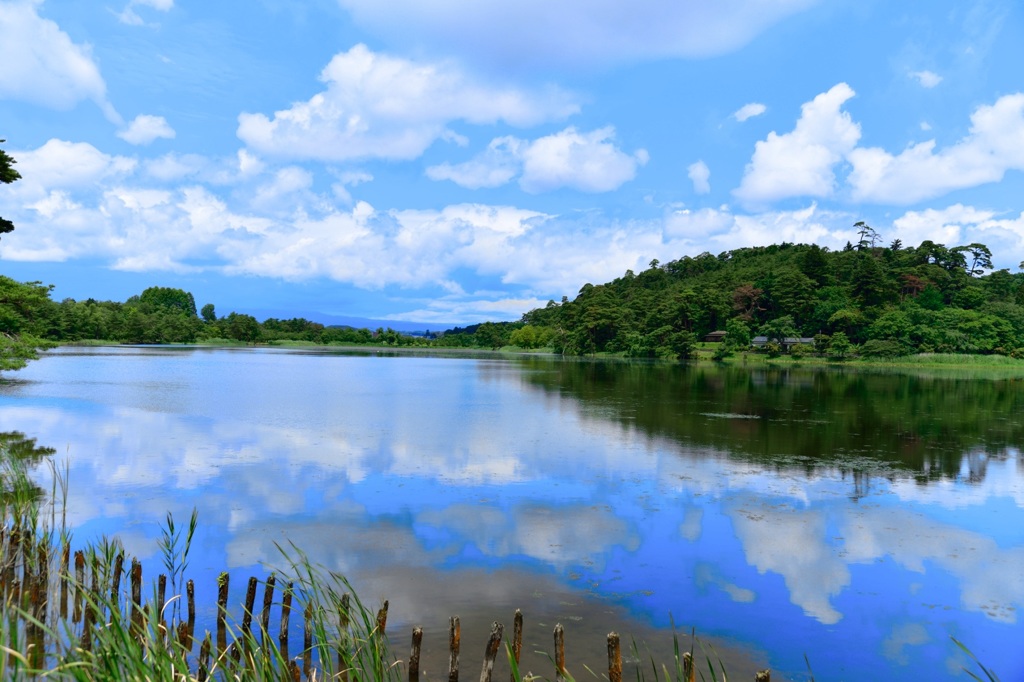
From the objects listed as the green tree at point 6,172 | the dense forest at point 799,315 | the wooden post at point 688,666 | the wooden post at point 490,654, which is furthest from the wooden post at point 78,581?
the dense forest at point 799,315

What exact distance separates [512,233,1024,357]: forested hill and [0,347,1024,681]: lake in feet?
168

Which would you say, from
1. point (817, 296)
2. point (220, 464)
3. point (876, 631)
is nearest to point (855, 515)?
point (876, 631)

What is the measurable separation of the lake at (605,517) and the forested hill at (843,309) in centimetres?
5123

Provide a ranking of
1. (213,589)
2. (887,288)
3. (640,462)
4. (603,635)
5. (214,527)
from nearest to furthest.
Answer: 1. (603,635)
2. (213,589)
3. (214,527)
4. (640,462)
5. (887,288)

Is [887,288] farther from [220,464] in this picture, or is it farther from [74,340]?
[74,340]

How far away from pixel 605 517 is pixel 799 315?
253 ft

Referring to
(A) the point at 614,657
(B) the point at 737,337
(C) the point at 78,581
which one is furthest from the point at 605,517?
(B) the point at 737,337

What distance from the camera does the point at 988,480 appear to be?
1369cm

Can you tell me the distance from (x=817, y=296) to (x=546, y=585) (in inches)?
3249

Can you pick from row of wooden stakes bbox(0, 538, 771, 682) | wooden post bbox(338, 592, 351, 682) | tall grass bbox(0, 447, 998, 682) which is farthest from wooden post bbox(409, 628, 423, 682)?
wooden post bbox(338, 592, 351, 682)

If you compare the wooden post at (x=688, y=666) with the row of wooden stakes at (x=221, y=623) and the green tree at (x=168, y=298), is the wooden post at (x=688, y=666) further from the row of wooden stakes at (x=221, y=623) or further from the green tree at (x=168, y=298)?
the green tree at (x=168, y=298)

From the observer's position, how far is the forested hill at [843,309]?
6700 cm

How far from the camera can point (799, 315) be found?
79750mm

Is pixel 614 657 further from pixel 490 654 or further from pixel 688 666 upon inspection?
pixel 490 654
